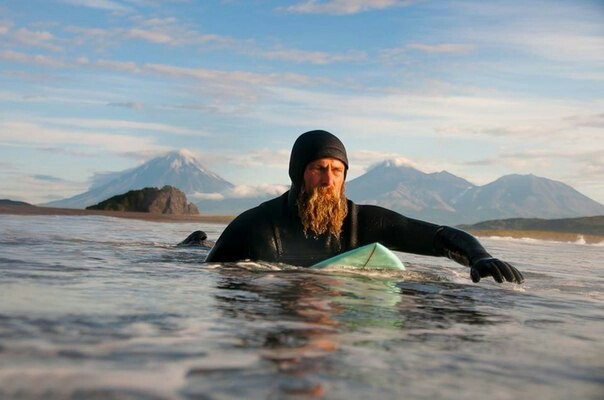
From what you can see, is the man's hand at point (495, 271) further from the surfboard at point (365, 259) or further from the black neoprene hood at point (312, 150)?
the black neoprene hood at point (312, 150)

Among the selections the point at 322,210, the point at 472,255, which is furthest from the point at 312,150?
A: the point at 472,255

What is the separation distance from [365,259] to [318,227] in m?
0.69

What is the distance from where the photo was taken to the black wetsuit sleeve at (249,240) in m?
8.35

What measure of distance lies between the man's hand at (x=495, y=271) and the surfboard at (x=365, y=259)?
1.30 m

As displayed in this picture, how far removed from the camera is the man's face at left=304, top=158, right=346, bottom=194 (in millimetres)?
8352

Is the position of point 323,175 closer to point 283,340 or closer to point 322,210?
point 322,210

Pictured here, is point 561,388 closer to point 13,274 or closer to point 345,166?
point 13,274

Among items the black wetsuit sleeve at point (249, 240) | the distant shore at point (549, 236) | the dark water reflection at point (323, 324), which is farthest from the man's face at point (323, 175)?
the distant shore at point (549, 236)

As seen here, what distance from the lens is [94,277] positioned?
6.46 metres

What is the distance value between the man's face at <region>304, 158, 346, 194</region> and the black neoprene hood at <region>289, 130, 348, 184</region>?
0.21 ft

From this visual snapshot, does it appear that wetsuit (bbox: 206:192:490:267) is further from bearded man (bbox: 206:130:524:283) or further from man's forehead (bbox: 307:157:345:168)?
man's forehead (bbox: 307:157:345:168)

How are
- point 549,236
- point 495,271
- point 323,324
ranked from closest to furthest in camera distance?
point 323,324 < point 495,271 < point 549,236

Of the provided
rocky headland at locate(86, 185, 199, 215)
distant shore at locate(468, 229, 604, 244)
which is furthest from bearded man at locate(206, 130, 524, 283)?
rocky headland at locate(86, 185, 199, 215)

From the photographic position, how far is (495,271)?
279 inches
